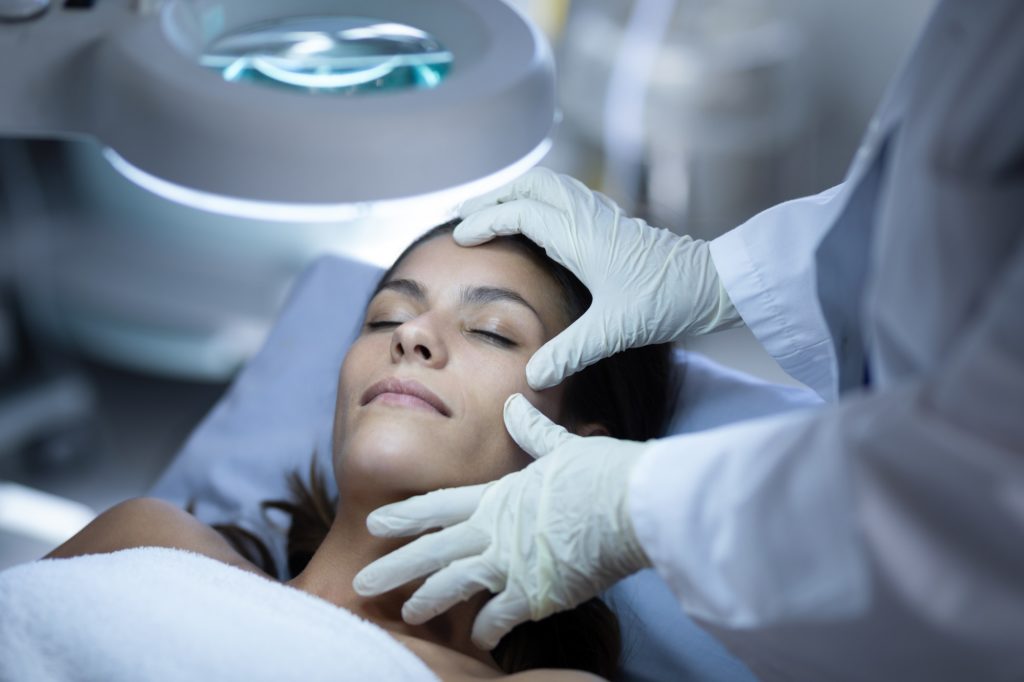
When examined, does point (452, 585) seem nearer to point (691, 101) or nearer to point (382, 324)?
point (382, 324)

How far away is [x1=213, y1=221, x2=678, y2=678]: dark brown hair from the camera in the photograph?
1.29 meters

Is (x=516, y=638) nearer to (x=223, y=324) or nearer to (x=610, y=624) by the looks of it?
(x=610, y=624)


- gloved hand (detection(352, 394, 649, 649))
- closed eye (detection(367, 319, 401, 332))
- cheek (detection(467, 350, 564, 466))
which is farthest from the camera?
closed eye (detection(367, 319, 401, 332))

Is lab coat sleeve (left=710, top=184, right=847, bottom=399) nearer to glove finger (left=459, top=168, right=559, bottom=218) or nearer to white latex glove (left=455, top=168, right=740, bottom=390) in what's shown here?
white latex glove (left=455, top=168, right=740, bottom=390)

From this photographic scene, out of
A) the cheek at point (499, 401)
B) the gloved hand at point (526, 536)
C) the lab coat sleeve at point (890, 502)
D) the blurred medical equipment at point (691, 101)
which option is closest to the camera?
the lab coat sleeve at point (890, 502)

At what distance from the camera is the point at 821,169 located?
2.95 metres

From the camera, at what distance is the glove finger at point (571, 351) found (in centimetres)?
120

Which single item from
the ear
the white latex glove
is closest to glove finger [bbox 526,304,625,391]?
the white latex glove

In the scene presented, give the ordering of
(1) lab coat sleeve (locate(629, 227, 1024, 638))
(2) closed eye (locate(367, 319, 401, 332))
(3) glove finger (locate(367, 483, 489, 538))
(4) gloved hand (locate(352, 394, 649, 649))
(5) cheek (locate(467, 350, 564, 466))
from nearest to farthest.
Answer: (1) lab coat sleeve (locate(629, 227, 1024, 638)), (4) gloved hand (locate(352, 394, 649, 649)), (3) glove finger (locate(367, 483, 489, 538)), (5) cheek (locate(467, 350, 564, 466)), (2) closed eye (locate(367, 319, 401, 332))

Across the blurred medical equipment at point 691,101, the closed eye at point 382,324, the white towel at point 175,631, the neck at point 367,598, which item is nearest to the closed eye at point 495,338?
the closed eye at point 382,324

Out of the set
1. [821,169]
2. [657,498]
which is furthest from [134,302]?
[821,169]

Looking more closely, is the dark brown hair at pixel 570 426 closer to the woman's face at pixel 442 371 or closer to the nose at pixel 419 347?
the woman's face at pixel 442 371

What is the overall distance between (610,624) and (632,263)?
439 mm

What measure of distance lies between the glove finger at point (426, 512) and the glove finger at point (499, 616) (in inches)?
3.7
